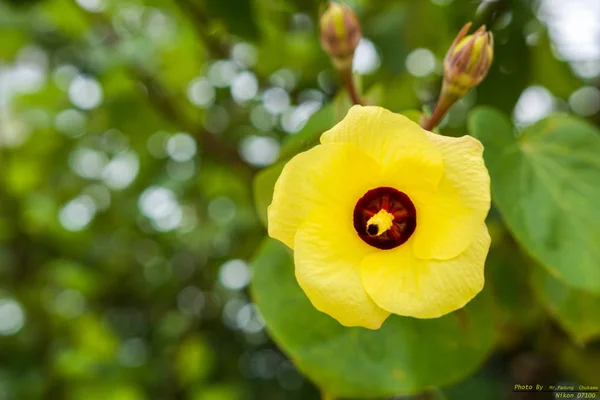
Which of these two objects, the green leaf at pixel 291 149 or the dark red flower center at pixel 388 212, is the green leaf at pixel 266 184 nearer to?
the green leaf at pixel 291 149

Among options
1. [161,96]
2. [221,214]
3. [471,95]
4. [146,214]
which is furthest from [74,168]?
[471,95]

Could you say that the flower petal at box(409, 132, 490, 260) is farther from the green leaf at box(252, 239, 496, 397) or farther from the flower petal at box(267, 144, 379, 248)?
the green leaf at box(252, 239, 496, 397)

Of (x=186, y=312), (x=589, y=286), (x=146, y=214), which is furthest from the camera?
(x=186, y=312)

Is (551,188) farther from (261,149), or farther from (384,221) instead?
(261,149)

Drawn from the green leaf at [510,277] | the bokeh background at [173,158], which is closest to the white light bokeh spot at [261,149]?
the bokeh background at [173,158]

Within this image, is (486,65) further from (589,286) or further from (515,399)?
(515,399)

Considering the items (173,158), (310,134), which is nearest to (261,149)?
(173,158)
